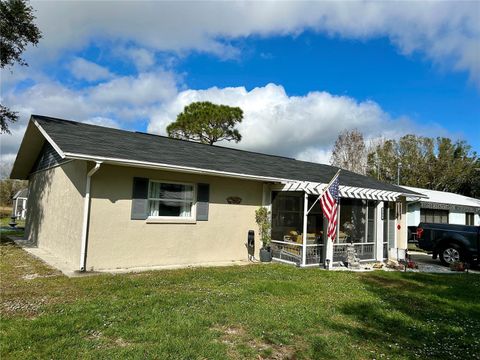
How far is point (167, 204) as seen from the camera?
405 inches

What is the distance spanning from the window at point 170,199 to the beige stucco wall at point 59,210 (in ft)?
6.08

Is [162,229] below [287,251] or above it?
above

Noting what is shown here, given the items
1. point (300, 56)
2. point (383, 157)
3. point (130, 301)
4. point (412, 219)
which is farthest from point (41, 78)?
point (383, 157)

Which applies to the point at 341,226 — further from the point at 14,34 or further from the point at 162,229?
the point at 14,34

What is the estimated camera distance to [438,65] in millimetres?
13680

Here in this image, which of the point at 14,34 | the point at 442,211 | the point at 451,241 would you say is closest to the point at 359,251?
the point at 451,241

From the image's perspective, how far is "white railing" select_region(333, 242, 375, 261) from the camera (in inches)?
482

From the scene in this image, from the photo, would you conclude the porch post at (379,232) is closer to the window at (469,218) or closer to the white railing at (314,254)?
the white railing at (314,254)

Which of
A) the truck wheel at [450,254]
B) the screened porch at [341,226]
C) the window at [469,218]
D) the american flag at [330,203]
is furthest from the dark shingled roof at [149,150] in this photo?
the window at [469,218]

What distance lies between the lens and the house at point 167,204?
355 inches

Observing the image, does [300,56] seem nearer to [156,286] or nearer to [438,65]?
[438,65]

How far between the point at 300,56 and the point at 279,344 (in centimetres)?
1268

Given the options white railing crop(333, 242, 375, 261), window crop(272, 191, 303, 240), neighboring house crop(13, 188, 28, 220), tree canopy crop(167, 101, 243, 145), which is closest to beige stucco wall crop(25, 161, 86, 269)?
window crop(272, 191, 303, 240)

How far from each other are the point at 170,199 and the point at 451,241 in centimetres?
1037
